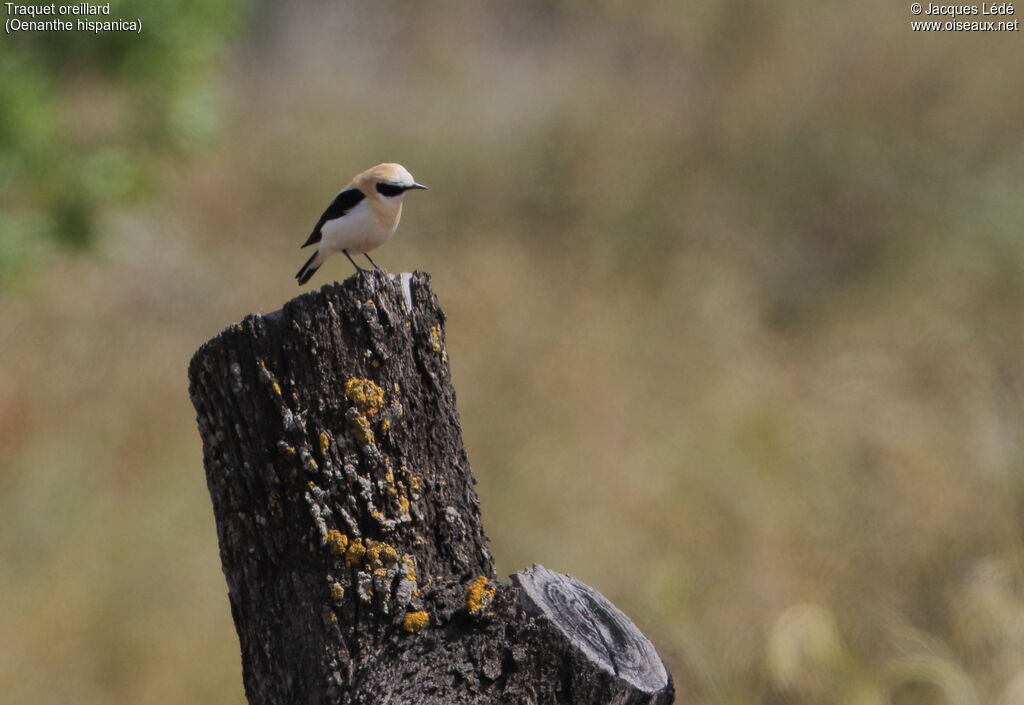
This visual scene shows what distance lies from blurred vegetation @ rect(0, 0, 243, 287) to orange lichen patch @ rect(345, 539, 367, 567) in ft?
23.7

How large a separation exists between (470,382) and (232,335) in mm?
7143

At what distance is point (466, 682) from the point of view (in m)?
2.40

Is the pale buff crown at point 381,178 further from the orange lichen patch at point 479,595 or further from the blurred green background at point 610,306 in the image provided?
the blurred green background at point 610,306

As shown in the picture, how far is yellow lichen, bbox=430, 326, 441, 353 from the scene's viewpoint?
2678mm

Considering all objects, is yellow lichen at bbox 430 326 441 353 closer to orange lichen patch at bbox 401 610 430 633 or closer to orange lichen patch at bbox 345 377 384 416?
orange lichen patch at bbox 345 377 384 416

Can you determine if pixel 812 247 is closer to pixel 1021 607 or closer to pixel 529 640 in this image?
pixel 1021 607

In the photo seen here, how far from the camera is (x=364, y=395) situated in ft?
8.35

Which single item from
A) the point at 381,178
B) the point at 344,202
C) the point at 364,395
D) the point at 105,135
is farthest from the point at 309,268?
the point at 105,135

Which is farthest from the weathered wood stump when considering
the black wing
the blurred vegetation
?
the blurred vegetation

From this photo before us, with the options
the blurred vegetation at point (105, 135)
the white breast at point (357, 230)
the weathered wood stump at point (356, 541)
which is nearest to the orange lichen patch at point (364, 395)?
the weathered wood stump at point (356, 541)

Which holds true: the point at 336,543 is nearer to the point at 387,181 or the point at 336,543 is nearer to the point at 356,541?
the point at 356,541

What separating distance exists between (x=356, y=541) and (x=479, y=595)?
28 cm

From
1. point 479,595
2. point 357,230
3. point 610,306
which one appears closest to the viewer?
point 479,595

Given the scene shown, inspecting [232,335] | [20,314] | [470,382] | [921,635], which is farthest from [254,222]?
[232,335]
